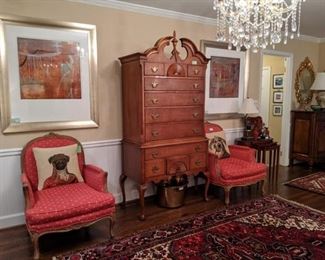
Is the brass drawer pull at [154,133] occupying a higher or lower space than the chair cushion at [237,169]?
higher

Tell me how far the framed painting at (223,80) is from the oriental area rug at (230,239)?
1.69m

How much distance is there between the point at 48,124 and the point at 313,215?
3.13m

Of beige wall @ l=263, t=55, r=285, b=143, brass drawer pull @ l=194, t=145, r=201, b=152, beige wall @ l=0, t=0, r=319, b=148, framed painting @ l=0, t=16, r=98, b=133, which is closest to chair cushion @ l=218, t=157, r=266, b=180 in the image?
brass drawer pull @ l=194, t=145, r=201, b=152

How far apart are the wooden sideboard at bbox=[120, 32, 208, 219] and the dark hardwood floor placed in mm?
247

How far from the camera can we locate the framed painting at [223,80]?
4301 mm

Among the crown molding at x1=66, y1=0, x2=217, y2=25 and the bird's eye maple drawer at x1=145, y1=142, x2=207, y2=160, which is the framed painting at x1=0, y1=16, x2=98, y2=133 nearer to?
the crown molding at x1=66, y1=0, x2=217, y2=25

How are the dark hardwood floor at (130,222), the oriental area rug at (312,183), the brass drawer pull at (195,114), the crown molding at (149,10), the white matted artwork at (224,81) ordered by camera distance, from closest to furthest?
the dark hardwood floor at (130,222), the crown molding at (149,10), the brass drawer pull at (195,114), the oriental area rug at (312,183), the white matted artwork at (224,81)

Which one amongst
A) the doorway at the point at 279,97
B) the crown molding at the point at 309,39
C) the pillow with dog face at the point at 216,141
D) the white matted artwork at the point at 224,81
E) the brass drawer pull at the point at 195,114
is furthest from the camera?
the doorway at the point at 279,97

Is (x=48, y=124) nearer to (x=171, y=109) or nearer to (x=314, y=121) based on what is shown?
(x=171, y=109)

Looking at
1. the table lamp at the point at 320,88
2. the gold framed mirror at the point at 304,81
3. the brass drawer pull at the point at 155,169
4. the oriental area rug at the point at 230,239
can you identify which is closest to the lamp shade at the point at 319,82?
the table lamp at the point at 320,88

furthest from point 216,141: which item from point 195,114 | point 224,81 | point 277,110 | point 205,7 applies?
point 277,110

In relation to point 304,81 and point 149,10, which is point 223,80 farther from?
point 304,81

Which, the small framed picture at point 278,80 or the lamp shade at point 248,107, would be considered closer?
the lamp shade at point 248,107

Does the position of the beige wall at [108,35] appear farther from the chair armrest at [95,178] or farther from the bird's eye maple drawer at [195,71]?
the bird's eye maple drawer at [195,71]
